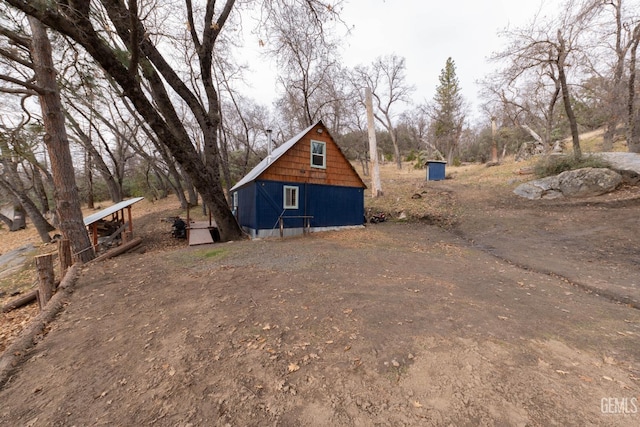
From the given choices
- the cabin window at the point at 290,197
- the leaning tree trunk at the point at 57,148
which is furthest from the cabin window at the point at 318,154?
the leaning tree trunk at the point at 57,148

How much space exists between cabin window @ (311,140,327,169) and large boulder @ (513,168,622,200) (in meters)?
11.3

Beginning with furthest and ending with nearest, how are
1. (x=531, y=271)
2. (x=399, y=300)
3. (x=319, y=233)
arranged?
(x=319, y=233) < (x=531, y=271) < (x=399, y=300)

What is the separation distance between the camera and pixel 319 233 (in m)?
12.3

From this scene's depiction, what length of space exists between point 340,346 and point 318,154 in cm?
1064

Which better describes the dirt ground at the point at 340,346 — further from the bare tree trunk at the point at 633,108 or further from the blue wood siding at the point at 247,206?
the bare tree trunk at the point at 633,108

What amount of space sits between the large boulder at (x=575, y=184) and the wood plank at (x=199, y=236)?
16.8 meters

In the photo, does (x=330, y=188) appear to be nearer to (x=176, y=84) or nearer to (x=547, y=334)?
(x=176, y=84)

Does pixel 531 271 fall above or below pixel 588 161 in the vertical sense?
below

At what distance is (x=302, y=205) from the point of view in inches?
480

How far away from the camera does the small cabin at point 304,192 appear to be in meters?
11.2

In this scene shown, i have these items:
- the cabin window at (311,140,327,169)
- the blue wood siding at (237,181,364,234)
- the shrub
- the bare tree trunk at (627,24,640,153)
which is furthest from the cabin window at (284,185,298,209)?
the bare tree trunk at (627,24,640,153)

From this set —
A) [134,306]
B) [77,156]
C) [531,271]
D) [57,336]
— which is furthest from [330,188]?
[77,156]

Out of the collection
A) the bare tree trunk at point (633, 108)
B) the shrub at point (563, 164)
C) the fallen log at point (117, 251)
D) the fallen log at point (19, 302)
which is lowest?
the fallen log at point (19, 302)

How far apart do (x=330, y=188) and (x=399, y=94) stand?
23809 mm
